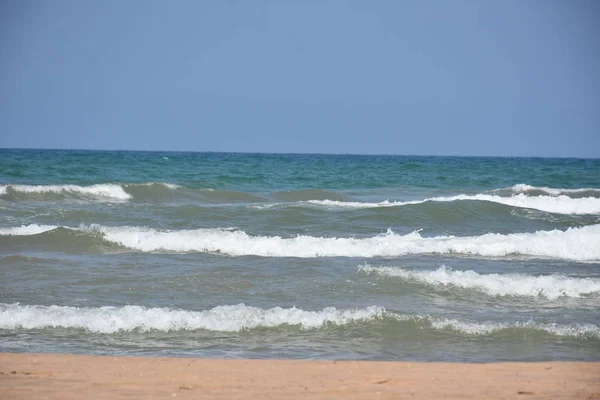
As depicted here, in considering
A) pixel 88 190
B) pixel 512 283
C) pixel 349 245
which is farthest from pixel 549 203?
pixel 88 190

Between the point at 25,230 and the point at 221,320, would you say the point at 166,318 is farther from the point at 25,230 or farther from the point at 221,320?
the point at 25,230

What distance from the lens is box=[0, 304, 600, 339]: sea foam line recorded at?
721 centimetres

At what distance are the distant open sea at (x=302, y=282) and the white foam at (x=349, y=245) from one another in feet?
0.11

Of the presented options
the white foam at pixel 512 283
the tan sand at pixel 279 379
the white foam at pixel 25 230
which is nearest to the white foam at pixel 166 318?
the tan sand at pixel 279 379

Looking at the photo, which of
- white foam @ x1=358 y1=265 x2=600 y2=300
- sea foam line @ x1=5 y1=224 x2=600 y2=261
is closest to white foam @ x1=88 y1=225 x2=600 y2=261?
sea foam line @ x1=5 y1=224 x2=600 y2=261

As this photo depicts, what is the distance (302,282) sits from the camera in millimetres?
9398

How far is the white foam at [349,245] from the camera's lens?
12.1 meters

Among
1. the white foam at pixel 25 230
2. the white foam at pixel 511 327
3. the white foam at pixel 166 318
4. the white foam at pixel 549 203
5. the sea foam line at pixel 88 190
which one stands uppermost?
the white foam at pixel 549 203

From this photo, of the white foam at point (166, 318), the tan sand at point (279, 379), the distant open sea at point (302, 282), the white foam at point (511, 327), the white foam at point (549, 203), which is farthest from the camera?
the white foam at point (549, 203)

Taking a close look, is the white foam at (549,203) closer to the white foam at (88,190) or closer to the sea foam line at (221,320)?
the white foam at (88,190)

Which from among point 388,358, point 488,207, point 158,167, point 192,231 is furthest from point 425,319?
point 158,167

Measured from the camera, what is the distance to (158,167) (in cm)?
3656

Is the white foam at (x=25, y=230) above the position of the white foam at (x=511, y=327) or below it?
above

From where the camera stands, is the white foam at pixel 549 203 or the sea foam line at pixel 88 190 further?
the sea foam line at pixel 88 190
